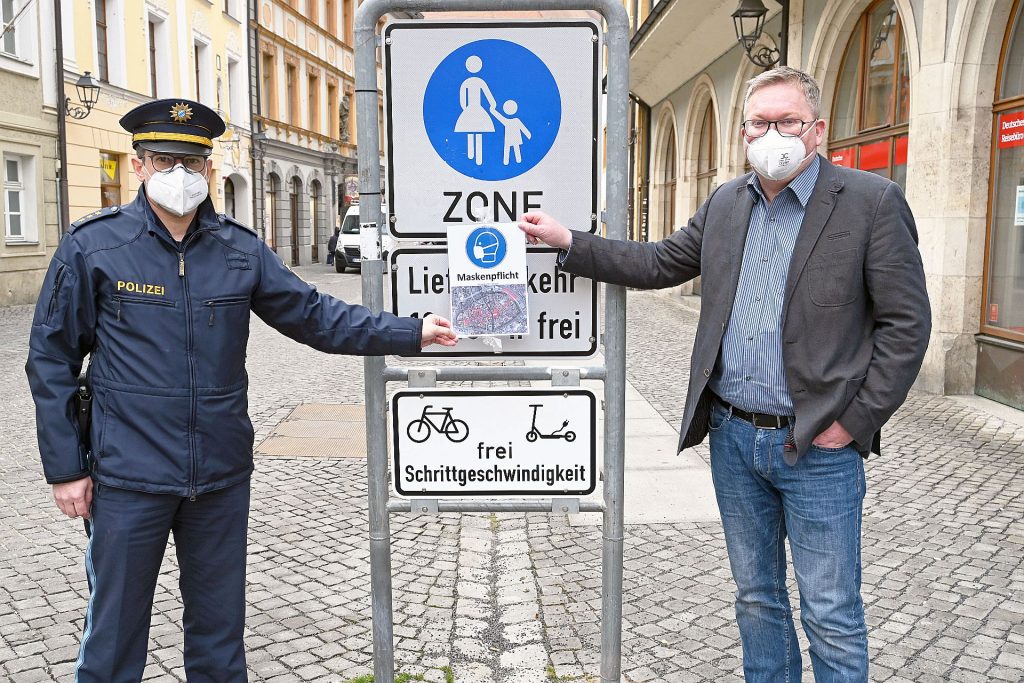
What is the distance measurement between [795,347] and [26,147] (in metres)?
18.4

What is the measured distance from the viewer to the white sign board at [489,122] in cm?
264

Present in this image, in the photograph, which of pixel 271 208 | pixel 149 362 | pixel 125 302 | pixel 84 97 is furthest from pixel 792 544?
pixel 271 208

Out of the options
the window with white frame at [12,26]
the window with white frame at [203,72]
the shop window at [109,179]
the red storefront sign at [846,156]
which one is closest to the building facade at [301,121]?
the window with white frame at [203,72]

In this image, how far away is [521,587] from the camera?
4223 mm

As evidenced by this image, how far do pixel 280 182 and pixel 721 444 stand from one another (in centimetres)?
3314

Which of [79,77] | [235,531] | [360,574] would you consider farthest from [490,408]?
[79,77]

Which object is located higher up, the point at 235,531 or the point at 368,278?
the point at 368,278

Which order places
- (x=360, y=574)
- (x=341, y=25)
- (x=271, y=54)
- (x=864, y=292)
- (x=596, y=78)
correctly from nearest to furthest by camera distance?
(x=864, y=292) → (x=596, y=78) → (x=360, y=574) → (x=271, y=54) → (x=341, y=25)

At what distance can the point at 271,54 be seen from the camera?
3328cm

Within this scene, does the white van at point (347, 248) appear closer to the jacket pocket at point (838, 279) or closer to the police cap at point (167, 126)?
the police cap at point (167, 126)

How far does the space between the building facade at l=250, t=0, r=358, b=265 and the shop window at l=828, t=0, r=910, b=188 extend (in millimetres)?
22865

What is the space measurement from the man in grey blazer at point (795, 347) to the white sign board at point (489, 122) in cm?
14

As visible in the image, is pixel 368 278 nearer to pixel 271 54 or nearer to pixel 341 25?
pixel 271 54

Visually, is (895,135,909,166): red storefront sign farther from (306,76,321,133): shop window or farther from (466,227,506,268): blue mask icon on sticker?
(306,76,321,133): shop window
